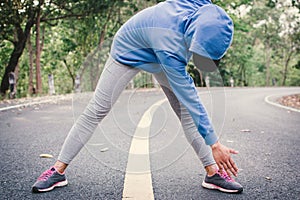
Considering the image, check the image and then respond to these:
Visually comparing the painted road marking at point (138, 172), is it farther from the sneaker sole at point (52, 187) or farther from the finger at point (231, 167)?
the finger at point (231, 167)

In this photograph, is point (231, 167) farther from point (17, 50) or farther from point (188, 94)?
point (17, 50)

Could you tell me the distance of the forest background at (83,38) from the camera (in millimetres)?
4710

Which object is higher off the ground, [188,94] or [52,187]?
[188,94]

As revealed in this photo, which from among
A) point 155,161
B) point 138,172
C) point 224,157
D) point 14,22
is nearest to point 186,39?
point 224,157

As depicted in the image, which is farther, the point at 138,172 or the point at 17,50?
the point at 17,50

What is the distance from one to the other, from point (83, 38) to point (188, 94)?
Result: 22.1 metres

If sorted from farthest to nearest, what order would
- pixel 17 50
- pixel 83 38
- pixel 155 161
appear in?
1. pixel 83 38
2. pixel 17 50
3. pixel 155 161

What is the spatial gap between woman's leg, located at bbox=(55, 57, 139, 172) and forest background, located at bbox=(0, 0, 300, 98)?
0.40m

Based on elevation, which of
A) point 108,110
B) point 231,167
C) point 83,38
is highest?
point 83,38

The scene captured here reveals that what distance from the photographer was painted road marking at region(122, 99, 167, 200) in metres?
2.49

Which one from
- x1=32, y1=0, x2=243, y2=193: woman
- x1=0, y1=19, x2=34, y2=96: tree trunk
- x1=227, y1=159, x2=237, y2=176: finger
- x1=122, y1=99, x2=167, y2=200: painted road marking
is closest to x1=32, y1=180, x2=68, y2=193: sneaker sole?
x1=32, y1=0, x2=243, y2=193: woman

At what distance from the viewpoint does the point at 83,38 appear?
23516mm

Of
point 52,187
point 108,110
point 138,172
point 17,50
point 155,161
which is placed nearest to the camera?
point 52,187

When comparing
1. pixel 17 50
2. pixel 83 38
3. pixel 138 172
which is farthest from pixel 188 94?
pixel 83 38
